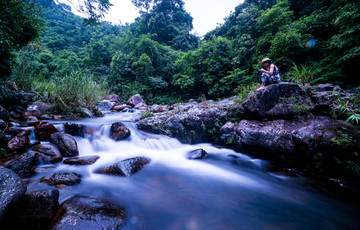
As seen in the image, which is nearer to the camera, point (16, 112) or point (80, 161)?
point (80, 161)

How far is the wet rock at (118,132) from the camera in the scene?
476cm

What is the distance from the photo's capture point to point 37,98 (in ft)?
20.5

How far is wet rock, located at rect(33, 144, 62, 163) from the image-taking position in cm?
296

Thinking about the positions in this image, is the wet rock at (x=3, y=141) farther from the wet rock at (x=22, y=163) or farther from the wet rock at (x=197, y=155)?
the wet rock at (x=197, y=155)

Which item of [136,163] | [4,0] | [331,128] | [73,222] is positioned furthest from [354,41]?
[4,0]

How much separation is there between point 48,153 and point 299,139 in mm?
5624

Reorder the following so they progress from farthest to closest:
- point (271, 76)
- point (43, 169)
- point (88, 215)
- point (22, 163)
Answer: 1. point (271, 76)
2. point (43, 169)
3. point (22, 163)
4. point (88, 215)

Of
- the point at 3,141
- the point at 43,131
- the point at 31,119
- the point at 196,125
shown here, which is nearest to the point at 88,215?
the point at 3,141

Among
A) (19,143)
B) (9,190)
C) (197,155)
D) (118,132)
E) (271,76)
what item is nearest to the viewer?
(9,190)

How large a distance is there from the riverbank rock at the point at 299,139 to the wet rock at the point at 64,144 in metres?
4.60

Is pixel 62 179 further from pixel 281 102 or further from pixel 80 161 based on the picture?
pixel 281 102

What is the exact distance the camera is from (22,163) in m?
2.58

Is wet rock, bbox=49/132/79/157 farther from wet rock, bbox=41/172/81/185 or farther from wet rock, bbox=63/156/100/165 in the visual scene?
wet rock, bbox=41/172/81/185

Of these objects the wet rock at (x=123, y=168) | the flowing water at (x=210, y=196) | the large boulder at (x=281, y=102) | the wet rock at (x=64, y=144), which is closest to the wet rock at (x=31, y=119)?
the wet rock at (x=64, y=144)
